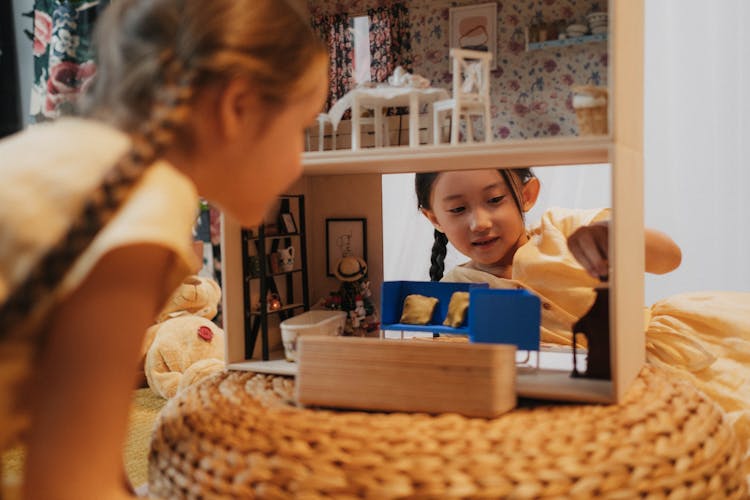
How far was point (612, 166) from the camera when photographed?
0.99 m

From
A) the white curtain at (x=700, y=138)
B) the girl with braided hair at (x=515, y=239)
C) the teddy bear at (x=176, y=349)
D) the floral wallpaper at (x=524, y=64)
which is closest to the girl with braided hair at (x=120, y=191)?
the floral wallpaper at (x=524, y=64)

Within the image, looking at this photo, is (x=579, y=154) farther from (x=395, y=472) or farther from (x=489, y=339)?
(x=395, y=472)

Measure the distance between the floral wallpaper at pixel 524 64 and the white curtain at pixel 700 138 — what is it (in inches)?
46.4

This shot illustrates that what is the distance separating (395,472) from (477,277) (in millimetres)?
748

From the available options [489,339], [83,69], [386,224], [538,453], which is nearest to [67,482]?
[538,453]

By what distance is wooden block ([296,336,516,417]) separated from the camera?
37.2 inches

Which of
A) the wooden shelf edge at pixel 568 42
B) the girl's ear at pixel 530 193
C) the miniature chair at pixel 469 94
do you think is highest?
the wooden shelf edge at pixel 568 42

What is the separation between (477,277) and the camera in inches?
58.9

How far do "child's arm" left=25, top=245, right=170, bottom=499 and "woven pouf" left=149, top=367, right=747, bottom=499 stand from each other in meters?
0.25

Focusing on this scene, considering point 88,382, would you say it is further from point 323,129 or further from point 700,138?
point 700,138

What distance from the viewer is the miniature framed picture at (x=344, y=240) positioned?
1.54 meters

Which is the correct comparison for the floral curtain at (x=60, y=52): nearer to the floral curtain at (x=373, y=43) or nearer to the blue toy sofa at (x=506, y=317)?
the floral curtain at (x=373, y=43)

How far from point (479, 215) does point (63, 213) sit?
3.17 ft

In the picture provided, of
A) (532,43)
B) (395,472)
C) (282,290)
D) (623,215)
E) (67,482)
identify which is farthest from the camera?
(282,290)
